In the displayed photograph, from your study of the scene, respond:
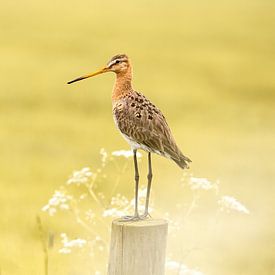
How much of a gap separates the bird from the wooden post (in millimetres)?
239

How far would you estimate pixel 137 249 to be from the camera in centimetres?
422

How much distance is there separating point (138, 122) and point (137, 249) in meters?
0.68

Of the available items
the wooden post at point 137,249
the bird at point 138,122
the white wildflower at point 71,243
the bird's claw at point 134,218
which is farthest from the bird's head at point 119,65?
the white wildflower at point 71,243

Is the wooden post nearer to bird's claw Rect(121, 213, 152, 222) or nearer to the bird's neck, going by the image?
bird's claw Rect(121, 213, 152, 222)

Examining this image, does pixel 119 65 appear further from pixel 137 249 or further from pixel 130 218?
pixel 137 249

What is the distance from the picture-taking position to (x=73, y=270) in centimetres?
650

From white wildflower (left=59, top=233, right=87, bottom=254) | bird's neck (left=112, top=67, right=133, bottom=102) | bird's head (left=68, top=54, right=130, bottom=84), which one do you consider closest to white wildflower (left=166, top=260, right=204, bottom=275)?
white wildflower (left=59, top=233, right=87, bottom=254)

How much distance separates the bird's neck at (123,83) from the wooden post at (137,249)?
0.75 metres

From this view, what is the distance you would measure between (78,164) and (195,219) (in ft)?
6.98

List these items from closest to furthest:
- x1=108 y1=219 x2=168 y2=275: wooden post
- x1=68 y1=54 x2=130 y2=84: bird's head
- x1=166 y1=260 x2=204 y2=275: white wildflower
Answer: x1=108 y1=219 x2=168 y2=275: wooden post, x1=68 y1=54 x2=130 y2=84: bird's head, x1=166 y1=260 x2=204 y2=275: white wildflower

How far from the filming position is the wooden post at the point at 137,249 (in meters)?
4.22

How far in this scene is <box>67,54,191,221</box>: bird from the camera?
4.61 meters

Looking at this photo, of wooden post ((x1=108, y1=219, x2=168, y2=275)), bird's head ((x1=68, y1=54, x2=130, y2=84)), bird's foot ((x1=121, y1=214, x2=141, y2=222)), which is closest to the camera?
wooden post ((x1=108, y1=219, x2=168, y2=275))

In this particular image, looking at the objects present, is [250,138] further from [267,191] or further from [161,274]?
[161,274]
